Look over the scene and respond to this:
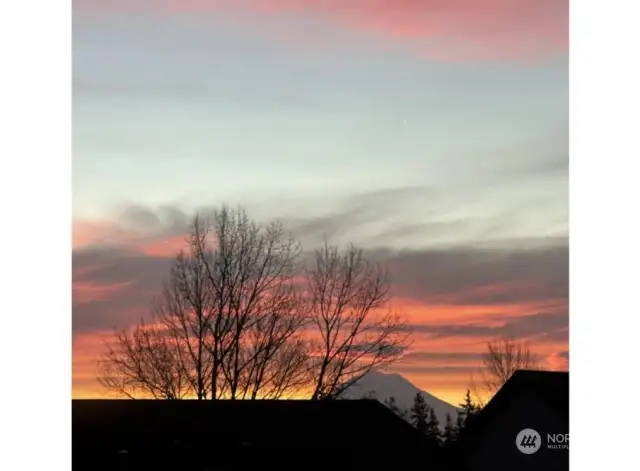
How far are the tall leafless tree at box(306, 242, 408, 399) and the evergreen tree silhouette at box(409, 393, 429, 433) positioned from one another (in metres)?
0.77

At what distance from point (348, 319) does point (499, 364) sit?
207 centimetres

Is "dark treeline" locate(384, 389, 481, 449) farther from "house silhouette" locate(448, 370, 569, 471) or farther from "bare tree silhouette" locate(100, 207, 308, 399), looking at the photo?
"bare tree silhouette" locate(100, 207, 308, 399)

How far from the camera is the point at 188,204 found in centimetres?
1175

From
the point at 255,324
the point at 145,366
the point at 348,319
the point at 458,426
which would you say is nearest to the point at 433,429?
the point at 458,426

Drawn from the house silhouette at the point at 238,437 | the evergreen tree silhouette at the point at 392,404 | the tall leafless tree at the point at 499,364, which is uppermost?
the tall leafless tree at the point at 499,364

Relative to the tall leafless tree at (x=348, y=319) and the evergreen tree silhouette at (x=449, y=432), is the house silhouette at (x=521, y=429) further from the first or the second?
the tall leafless tree at (x=348, y=319)

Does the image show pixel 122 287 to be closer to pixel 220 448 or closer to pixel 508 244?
pixel 220 448

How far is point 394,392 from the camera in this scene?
13.6 m

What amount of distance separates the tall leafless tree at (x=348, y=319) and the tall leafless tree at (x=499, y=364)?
109 cm

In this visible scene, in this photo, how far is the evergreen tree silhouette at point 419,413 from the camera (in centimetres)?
1294
